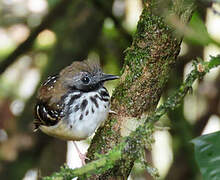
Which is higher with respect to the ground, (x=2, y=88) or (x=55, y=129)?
(x=2, y=88)

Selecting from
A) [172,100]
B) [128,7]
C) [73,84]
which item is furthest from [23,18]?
[172,100]

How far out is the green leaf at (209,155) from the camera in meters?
2.05

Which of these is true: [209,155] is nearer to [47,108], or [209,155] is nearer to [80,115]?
[80,115]

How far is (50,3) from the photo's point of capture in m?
3.90

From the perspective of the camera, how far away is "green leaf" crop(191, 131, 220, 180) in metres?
2.05

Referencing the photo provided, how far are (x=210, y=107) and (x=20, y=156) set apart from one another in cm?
174

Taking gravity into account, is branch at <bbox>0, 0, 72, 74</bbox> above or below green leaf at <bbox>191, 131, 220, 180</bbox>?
above

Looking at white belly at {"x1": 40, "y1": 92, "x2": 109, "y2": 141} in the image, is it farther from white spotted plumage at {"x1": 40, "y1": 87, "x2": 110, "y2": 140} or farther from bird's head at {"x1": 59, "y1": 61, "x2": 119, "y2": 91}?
bird's head at {"x1": 59, "y1": 61, "x2": 119, "y2": 91}

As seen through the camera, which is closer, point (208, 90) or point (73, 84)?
point (73, 84)

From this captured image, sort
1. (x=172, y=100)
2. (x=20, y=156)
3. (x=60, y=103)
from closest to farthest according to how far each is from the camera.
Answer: (x=172, y=100) → (x=60, y=103) → (x=20, y=156)

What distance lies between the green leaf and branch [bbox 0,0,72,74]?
2.57 metres

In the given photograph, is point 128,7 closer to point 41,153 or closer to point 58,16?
point 58,16

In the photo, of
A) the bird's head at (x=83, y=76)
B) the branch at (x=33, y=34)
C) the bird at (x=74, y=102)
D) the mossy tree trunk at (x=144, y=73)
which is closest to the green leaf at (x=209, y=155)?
the mossy tree trunk at (x=144, y=73)

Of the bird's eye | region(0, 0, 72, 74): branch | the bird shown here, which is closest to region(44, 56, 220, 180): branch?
the bird
